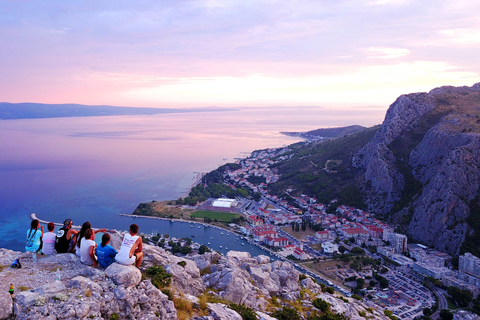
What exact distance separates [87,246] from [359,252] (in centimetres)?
1896

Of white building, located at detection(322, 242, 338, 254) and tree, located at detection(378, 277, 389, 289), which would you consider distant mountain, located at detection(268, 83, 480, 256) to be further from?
tree, located at detection(378, 277, 389, 289)

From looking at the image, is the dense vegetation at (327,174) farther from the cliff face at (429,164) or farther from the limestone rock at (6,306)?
the limestone rock at (6,306)

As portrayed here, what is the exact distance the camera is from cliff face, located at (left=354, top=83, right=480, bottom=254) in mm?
20891

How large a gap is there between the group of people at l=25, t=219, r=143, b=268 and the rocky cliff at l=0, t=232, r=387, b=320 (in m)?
0.12

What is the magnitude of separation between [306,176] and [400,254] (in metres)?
15.6

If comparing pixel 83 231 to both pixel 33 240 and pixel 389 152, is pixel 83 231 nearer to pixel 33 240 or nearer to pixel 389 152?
pixel 33 240

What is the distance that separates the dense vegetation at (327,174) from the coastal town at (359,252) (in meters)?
1.25

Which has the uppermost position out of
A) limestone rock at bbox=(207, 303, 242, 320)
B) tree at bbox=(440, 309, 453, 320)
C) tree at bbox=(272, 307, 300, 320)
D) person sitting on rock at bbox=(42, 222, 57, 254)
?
person sitting on rock at bbox=(42, 222, 57, 254)

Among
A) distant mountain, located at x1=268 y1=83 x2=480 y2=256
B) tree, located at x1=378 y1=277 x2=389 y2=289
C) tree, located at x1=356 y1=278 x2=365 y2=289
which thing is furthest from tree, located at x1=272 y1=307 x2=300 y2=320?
distant mountain, located at x1=268 y1=83 x2=480 y2=256

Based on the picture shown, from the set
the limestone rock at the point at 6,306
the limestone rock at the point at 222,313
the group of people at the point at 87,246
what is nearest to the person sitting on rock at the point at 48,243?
the group of people at the point at 87,246

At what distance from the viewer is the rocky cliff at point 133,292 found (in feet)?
11.4

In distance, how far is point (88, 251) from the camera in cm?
433

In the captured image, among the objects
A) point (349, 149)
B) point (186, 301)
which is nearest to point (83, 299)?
point (186, 301)

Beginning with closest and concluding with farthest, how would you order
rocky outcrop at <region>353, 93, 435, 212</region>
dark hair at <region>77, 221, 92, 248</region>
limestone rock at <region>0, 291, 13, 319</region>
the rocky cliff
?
limestone rock at <region>0, 291, 13, 319</region> < the rocky cliff < dark hair at <region>77, 221, 92, 248</region> < rocky outcrop at <region>353, 93, 435, 212</region>
